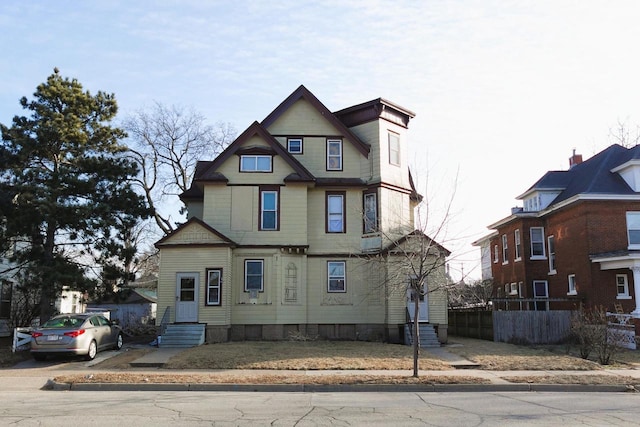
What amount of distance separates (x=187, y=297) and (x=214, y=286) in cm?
123

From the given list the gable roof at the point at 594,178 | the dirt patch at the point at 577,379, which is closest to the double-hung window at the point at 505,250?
the gable roof at the point at 594,178

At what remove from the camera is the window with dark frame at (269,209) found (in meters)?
25.1

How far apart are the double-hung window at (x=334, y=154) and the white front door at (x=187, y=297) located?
8.05m

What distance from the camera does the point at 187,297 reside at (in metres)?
23.6

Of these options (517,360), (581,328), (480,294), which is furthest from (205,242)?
(480,294)

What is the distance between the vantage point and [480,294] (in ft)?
126

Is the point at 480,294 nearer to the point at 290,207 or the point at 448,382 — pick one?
the point at 290,207

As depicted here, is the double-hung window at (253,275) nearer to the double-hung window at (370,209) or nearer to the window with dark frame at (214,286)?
the window with dark frame at (214,286)

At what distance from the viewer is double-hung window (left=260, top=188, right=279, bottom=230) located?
25.1m

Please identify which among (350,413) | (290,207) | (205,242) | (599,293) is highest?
(290,207)

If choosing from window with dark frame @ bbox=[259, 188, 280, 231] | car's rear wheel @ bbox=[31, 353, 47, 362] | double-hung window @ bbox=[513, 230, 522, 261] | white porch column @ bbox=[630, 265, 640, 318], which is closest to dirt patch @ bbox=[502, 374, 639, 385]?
white porch column @ bbox=[630, 265, 640, 318]

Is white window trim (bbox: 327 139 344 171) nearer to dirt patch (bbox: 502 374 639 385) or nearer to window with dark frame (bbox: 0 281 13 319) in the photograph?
dirt patch (bbox: 502 374 639 385)

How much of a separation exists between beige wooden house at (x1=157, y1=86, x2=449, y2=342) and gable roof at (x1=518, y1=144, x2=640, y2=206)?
30.2 ft

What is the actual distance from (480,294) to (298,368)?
2505cm
